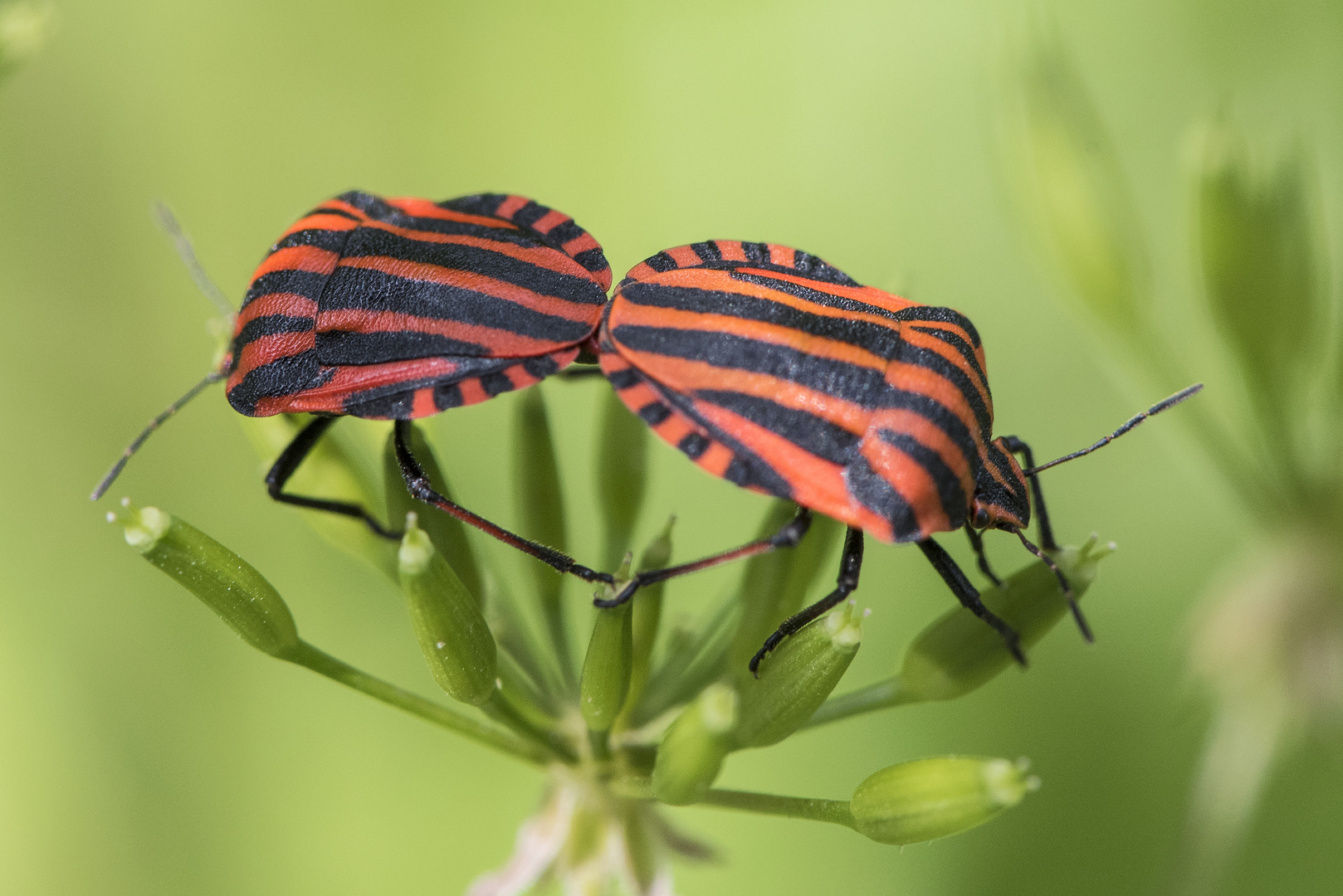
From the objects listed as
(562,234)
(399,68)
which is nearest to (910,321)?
Result: (562,234)

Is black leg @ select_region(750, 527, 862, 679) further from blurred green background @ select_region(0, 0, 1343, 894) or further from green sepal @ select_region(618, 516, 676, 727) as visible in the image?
blurred green background @ select_region(0, 0, 1343, 894)

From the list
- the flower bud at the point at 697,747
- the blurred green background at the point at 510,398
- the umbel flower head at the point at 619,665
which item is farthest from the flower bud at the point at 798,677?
the blurred green background at the point at 510,398

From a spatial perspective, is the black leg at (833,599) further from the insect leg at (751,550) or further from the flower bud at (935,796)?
the flower bud at (935,796)

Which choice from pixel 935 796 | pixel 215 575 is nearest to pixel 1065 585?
pixel 935 796

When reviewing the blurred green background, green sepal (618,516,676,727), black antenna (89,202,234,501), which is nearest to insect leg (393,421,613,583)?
green sepal (618,516,676,727)

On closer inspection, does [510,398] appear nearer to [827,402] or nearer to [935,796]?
[827,402]

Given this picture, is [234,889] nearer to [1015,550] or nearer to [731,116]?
[1015,550]
